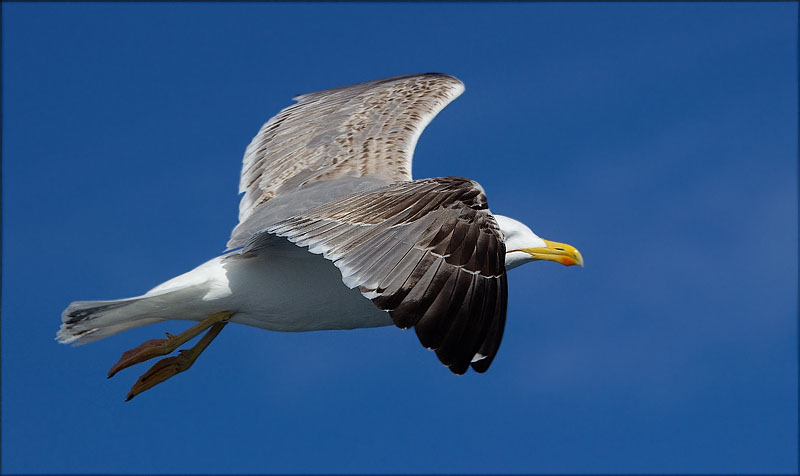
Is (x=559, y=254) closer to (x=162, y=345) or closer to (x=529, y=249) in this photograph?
(x=529, y=249)

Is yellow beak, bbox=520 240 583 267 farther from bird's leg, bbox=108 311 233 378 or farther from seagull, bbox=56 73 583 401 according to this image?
bird's leg, bbox=108 311 233 378

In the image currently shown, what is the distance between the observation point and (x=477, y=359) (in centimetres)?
552

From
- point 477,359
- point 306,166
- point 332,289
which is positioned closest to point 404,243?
point 477,359

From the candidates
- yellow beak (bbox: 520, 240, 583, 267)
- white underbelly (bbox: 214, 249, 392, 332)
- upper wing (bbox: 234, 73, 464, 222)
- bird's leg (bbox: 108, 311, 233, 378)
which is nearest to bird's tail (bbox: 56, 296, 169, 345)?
bird's leg (bbox: 108, 311, 233, 378)

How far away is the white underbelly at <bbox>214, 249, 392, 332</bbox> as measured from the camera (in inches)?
291

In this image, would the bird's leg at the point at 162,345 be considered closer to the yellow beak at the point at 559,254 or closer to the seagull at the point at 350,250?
the seagull at the point at 350,250

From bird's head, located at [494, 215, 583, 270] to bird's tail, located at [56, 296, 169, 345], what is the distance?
277 cm

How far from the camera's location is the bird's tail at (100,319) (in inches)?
294

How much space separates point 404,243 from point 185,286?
7.25ft

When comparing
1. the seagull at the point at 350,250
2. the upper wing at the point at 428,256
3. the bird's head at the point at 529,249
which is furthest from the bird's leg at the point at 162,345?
the bird's head at the point at 529,249

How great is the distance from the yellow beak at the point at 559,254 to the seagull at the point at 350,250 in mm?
11

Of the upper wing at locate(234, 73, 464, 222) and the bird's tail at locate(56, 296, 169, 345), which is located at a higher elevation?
the upper wing at locate(234, 73, 464, 222)

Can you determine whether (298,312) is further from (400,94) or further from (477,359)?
(400,94)

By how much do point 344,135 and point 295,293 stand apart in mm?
2751
